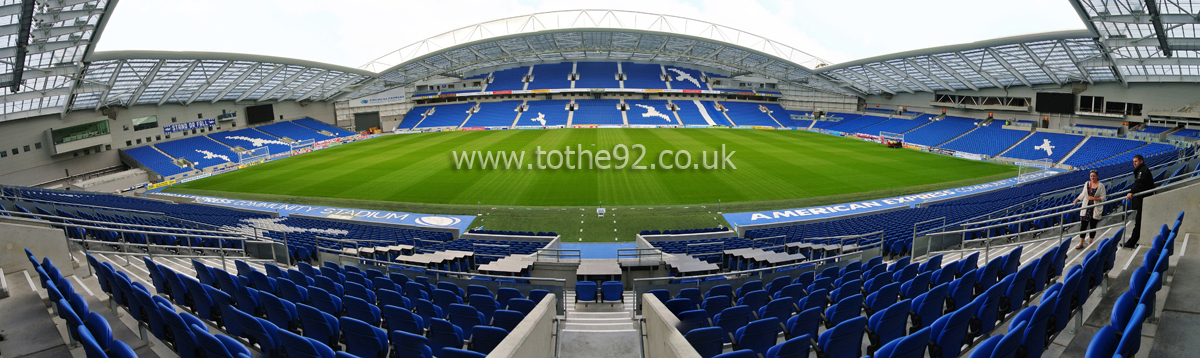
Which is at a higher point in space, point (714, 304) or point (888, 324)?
point (888, 324)

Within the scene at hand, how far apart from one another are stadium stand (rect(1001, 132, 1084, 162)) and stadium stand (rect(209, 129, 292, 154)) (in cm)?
6105

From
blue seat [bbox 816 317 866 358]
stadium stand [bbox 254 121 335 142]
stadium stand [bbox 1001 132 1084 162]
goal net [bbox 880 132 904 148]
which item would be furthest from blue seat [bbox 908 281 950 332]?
stadium stand [bbox 254 121 335 142]

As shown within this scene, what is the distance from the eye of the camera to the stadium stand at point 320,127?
2352 inches

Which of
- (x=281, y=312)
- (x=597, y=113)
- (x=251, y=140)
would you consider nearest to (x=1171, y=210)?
(x=281, y=312)

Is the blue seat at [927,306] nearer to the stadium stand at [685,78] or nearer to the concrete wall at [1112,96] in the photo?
the concrete wall at [1112,96]

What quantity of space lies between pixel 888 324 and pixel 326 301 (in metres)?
6.52

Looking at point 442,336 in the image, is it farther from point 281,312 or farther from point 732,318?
point 732,318

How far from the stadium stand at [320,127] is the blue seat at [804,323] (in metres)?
63.2

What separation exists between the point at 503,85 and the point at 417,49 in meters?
24.4

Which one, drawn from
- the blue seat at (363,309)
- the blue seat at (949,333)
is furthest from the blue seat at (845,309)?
the blue seat at (363,309)

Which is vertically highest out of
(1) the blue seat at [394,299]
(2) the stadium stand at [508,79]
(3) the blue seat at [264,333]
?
(2) the stadium stand at [508,79]

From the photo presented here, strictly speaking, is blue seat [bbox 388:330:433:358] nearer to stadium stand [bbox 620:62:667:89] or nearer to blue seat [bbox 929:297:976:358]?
blue seat [bbox 929:297:976:358]

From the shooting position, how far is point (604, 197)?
26266 mm

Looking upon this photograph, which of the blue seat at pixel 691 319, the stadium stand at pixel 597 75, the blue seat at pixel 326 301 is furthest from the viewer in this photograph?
the stadium stand at pixel 597 75
